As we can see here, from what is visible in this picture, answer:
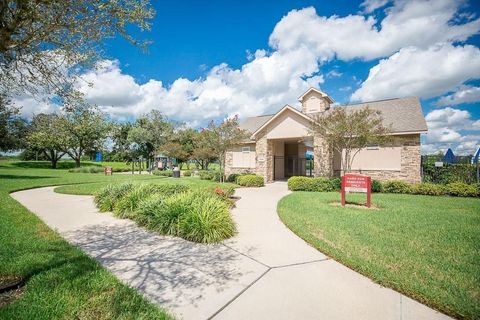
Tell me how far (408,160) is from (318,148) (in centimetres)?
560

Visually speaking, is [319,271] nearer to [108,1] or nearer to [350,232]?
[350,232]

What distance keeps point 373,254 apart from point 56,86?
23.1 ft

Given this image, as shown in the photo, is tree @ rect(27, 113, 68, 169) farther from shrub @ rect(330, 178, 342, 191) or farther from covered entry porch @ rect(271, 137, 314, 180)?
shrub @ rect(330, 178, 342, 191)

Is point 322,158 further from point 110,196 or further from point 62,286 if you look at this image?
point 62,286

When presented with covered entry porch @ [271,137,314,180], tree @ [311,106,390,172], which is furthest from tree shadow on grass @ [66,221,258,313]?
covered entry porch @ [271,137,314,180]

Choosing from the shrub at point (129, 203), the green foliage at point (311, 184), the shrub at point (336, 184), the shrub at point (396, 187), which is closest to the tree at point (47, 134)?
the shrub at point (129, 203)

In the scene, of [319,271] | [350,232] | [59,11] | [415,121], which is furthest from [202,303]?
[415,121]

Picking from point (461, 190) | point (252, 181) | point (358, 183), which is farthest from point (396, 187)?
point (252, 181)

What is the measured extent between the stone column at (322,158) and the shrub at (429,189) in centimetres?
514

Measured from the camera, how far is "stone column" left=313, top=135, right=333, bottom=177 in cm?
1758

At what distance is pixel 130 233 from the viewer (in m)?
6.20

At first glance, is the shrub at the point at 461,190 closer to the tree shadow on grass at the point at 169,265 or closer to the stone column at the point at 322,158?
the stone column at the point at 322,158

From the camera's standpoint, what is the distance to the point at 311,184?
1566 cm

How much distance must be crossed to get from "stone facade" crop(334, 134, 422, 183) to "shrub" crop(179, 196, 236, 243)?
14.3 meters
